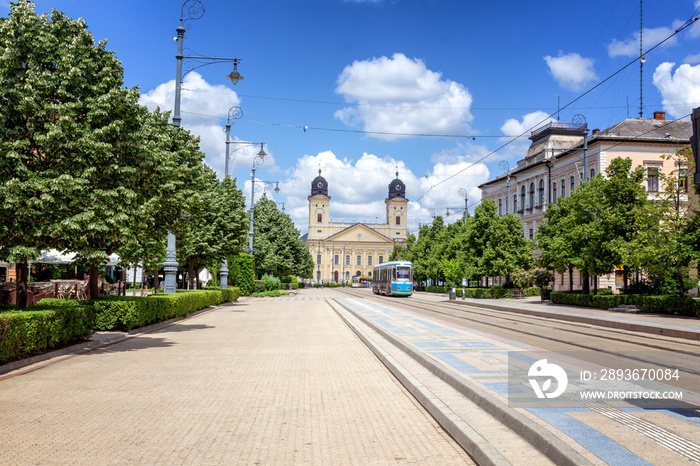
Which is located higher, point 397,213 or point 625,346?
point 397,213

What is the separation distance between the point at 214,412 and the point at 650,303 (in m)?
25.2

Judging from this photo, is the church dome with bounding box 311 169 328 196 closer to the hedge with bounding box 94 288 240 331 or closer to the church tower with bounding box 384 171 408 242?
the church tower with bounding box 384 171 408 242

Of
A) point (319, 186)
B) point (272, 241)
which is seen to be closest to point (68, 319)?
point (272, 241)

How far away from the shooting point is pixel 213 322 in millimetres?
22219

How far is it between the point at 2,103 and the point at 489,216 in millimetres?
44781

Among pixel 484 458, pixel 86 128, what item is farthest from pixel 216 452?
pixel 86 128

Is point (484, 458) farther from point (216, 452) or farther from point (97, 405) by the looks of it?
point (97, 405)

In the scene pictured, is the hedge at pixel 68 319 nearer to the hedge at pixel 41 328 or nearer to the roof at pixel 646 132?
the hedge at pixel 41 328

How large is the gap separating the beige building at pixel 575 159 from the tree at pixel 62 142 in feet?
108

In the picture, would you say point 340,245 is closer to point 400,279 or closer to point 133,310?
point 400,279

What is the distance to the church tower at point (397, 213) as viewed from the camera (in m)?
157

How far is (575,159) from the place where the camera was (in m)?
56.5

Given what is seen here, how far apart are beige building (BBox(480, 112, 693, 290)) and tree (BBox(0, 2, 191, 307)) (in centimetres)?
3293

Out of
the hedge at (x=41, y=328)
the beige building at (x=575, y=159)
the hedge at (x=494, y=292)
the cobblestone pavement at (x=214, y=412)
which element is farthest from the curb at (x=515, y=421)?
the hedge at (x=494, y=292)
